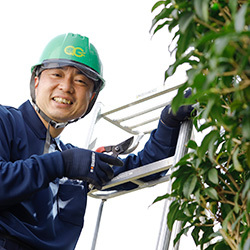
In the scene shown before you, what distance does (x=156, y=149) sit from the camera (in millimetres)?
2486

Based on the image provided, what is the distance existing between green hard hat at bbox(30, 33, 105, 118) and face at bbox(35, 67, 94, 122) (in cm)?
4

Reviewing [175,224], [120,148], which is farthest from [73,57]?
[175,224]

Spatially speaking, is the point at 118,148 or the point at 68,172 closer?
the point at 68,172

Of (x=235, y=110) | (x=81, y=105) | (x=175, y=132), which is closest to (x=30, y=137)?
(x=81, y=105)

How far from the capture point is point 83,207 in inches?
104

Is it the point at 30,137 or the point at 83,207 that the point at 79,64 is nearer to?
the point at 30,137

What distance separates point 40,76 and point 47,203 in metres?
0.80

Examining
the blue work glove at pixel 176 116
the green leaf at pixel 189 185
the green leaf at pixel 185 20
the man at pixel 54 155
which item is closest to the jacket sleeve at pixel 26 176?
the man at pixel 54 155

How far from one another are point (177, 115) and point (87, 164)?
0.49 metres

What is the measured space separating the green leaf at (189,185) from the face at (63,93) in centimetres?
146

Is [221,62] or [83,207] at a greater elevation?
[83,207]

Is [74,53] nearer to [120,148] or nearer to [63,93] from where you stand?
[63,93]

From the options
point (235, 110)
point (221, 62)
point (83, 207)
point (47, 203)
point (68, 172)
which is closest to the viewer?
point (221, 62)

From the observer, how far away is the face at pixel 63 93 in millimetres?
2654
